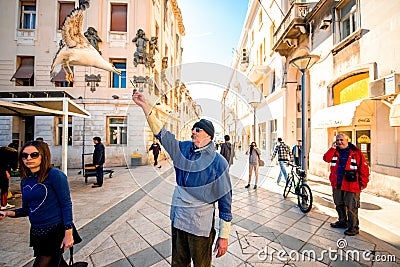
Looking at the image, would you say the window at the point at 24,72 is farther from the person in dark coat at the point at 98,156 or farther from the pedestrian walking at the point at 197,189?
the pedestrian walking at the point at 197,189

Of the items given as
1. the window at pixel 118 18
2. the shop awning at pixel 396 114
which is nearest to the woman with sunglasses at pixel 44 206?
the shop awning at pixel 396 114

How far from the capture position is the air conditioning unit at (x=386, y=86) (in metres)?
5.50

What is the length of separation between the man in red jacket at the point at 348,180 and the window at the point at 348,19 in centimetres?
615

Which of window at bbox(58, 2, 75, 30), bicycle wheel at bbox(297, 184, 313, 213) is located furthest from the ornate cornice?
bicycle wheel at bbox(297, 184, 313, 213)

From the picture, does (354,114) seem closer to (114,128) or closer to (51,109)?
(51,109)

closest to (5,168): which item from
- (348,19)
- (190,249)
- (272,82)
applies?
(190,249)

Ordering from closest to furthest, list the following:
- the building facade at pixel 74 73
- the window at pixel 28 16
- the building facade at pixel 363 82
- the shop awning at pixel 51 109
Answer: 1. the building facade at pixel 363 82
2. the shop awning at pixel 51 109
3. the building facade at pixel 74 73
4. the window at pixel 28 16

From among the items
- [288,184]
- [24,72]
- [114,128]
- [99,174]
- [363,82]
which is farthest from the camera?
[114,128]

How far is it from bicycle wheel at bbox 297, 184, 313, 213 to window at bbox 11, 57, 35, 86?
16699 millimetres

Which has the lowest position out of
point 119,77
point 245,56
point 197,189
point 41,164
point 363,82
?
point 197,189

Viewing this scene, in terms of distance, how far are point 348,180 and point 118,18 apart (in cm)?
1592

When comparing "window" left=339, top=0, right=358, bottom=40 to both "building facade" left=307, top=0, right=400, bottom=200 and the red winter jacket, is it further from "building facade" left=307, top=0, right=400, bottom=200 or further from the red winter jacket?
the red winter jacket

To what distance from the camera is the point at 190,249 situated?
A: 6.34ft

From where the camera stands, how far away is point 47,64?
1367 centimetres
